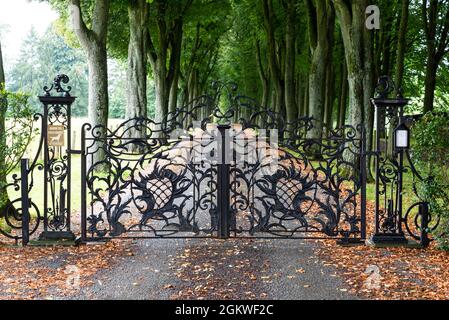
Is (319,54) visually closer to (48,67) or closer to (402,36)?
(402,36)

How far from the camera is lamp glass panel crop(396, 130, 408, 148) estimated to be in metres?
8.65

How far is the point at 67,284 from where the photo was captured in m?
6.81

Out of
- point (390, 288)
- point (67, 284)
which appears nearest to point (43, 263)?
point (67, 284)

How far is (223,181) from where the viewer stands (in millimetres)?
8773

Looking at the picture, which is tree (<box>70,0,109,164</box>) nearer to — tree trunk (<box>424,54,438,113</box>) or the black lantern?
the black lantern

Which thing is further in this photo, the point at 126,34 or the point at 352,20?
the point at 126,34

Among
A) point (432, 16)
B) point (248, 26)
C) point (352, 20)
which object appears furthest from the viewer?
point (248, 26)

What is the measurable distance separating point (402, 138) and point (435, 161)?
0.59m

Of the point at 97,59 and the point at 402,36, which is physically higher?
the point at 402,36

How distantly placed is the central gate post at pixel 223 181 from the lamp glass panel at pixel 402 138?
2.59 metres

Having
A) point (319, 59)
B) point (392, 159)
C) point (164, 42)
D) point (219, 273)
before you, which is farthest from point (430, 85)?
point (219, 273)

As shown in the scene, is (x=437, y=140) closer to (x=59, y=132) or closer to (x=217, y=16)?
(x=59, y=132)

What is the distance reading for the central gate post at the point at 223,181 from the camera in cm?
878

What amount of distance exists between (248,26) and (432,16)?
14.2 m
